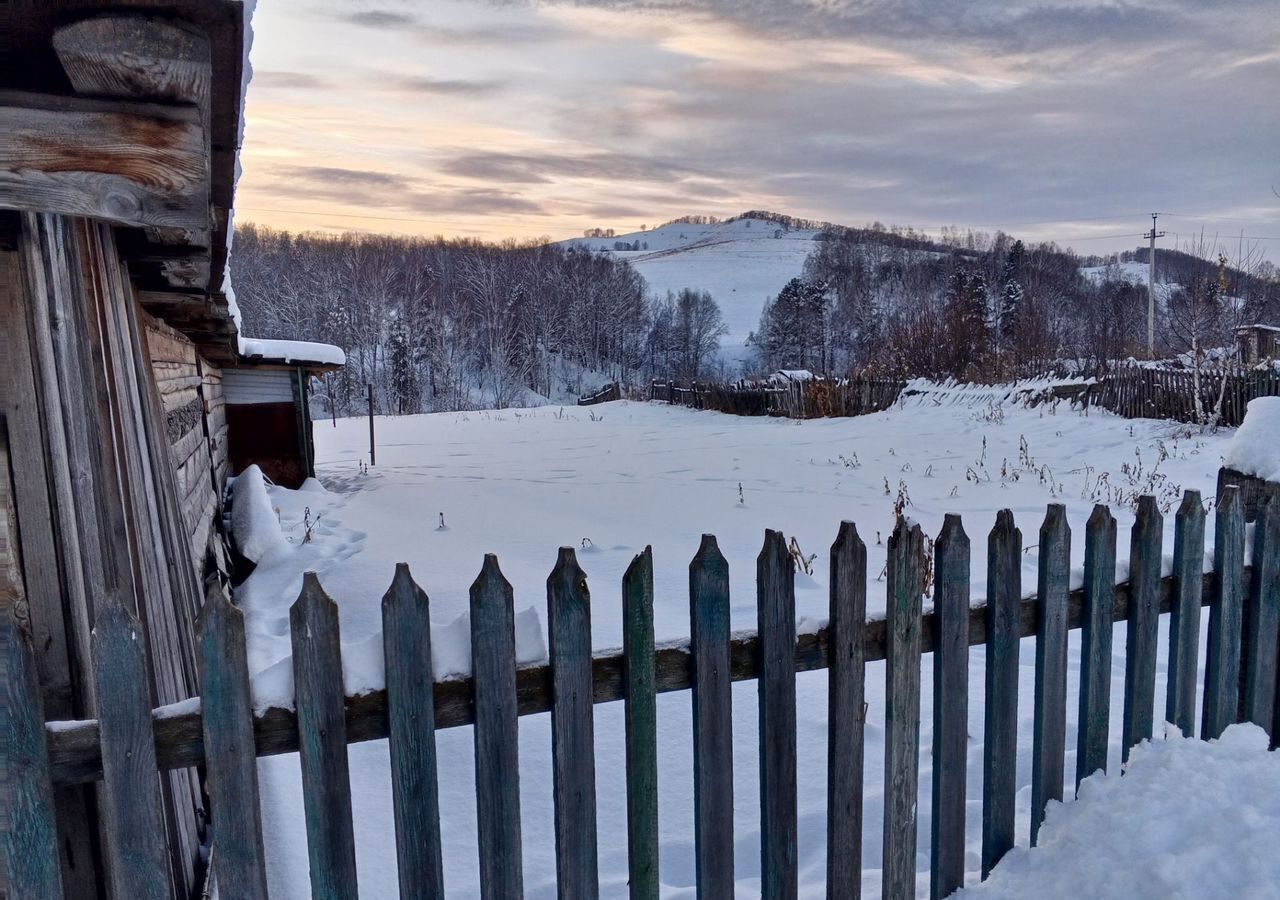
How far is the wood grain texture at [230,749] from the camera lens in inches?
56.7

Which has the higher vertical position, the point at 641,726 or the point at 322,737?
the point at 322,737

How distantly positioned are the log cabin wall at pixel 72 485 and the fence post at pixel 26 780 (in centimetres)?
15

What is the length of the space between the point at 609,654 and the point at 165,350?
4.85 metres

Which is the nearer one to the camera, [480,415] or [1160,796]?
[1160,796]

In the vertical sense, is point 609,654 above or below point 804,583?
above

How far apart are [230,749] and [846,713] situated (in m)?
1.36

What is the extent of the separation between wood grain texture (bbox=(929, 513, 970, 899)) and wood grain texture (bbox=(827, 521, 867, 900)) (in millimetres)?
248

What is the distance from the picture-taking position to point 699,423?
69.8 ft

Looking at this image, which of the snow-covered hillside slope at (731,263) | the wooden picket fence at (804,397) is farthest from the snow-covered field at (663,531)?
the snow-covered hillside slope at (731,263)

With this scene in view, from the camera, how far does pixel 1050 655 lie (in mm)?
2332

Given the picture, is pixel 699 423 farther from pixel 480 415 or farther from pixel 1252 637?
pixel 1252 637

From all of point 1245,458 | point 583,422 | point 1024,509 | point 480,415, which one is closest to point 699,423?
point 583,422

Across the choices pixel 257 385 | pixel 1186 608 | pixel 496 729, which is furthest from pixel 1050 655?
pixel 257 385

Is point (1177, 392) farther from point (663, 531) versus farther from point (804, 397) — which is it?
point (663, 531)
